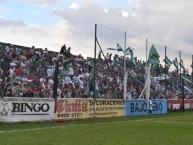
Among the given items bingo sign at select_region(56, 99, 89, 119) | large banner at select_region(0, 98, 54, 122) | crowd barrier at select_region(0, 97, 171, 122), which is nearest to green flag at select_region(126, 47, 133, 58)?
crowd barrier at select_region(0, 97, 171, 122)

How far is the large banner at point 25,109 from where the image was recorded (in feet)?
66.7

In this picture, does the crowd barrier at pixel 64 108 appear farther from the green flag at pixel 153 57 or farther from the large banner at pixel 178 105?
the large banner at pixel 178 105

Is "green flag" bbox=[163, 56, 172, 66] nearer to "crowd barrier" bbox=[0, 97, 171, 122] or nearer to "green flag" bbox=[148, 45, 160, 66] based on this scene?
"green flag" bbox=[148, 45, 160, 66]

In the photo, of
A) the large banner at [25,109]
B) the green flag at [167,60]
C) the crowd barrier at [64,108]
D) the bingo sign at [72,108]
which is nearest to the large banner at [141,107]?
the crowd barrier at [64,108]

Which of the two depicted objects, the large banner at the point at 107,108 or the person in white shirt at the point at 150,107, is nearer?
the large banner at the point at 107,108

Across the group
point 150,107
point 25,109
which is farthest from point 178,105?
point 25,109

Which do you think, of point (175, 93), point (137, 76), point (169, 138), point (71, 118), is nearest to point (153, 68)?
point (137, 76)

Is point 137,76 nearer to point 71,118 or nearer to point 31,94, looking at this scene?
point 71,118

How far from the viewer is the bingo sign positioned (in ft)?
76.8

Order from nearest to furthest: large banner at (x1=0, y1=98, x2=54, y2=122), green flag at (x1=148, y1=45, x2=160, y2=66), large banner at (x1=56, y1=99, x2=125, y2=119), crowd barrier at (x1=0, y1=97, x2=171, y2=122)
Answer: large banner at (x1=0, y1=98, x2=54, y2=122) → crowd barrier at (x1=0, y1=97, x2=171, y2=122) → large banner at (x1=56, y1=99, x2=125, y2=119) → green flag at (x1=148, y1=45, x2=160, y2=66)

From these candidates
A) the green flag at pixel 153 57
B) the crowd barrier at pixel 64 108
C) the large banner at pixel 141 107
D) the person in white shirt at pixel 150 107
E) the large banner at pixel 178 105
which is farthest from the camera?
the large banner at pixel 178 105

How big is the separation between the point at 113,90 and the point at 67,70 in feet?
14.5

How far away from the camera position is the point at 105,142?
1318cm

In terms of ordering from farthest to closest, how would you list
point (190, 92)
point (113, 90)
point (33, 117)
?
1. point (190, 92)
2. point (113, 90)
3. point (33, 117)
